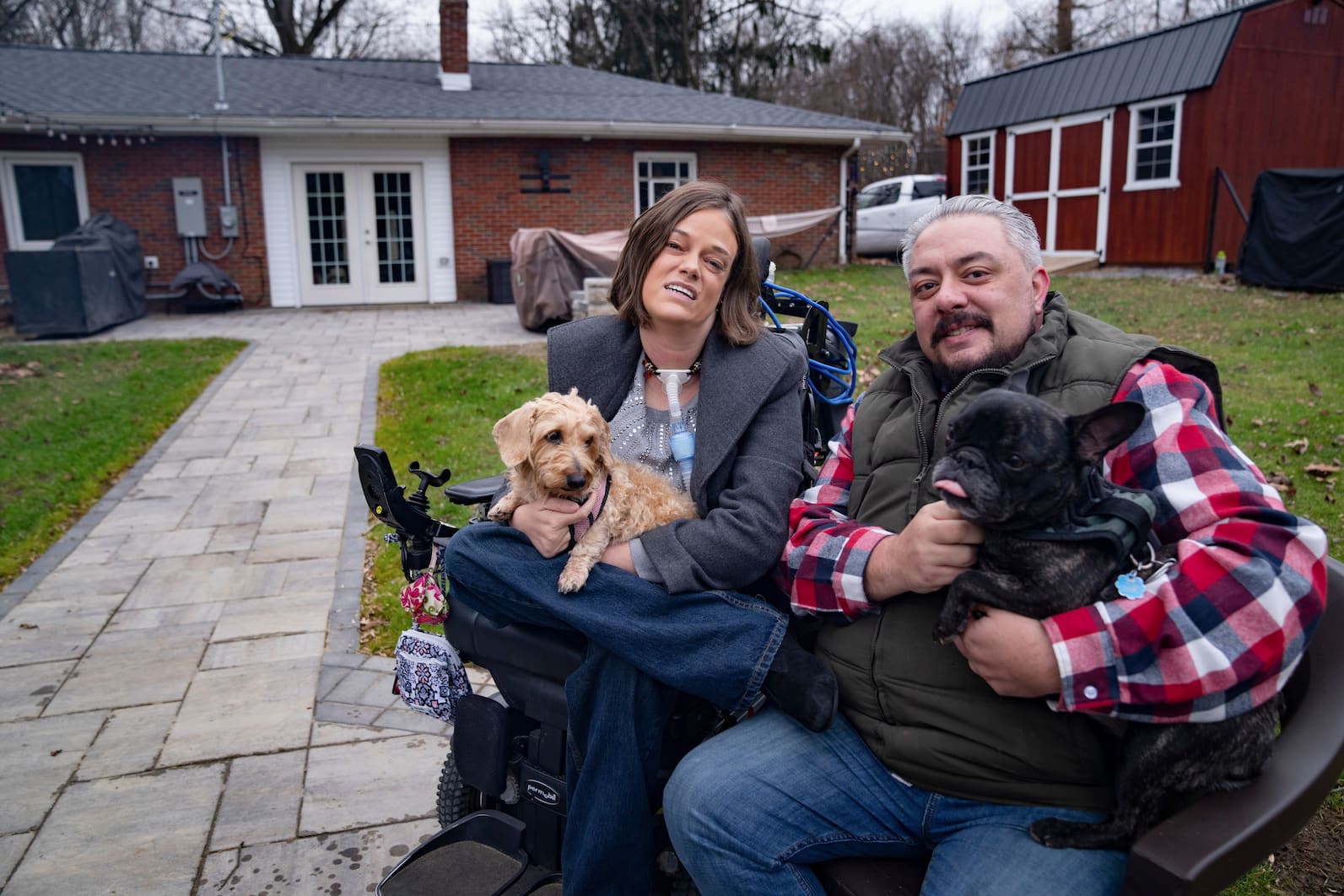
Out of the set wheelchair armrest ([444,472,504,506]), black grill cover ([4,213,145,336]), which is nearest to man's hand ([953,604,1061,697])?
wheelchair armrest ([444,472,504,506])

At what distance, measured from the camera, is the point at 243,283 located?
16781 millimetres

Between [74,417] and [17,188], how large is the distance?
10700 mm

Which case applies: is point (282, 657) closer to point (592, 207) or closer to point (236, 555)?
point (236, 555)

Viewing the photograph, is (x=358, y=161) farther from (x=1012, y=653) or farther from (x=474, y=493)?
(x=1012, y=653)

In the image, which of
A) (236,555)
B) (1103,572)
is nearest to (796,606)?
(1103,572)

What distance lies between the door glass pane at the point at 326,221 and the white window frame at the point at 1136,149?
14605 mm

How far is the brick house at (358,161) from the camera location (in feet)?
52.4

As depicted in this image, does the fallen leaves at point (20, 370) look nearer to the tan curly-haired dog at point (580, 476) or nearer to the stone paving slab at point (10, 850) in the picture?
the stone paving slab at point (10, 850)

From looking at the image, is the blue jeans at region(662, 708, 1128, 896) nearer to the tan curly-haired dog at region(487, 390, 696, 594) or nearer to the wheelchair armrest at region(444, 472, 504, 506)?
the tan curly-haired dog at region(487, 390, 696, 594)

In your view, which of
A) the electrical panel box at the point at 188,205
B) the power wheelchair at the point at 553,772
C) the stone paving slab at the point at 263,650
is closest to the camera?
the power wheelchair at the point at 553,772

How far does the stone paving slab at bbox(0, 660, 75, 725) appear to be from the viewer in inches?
144

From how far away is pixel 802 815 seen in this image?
187 cm

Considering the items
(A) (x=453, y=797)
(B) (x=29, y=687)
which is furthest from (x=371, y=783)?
(B) (x=29, y=687)

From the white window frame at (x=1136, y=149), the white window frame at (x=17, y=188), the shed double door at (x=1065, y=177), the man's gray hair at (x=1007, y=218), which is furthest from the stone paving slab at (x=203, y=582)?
the shed double door at (x=1065, y=177)
